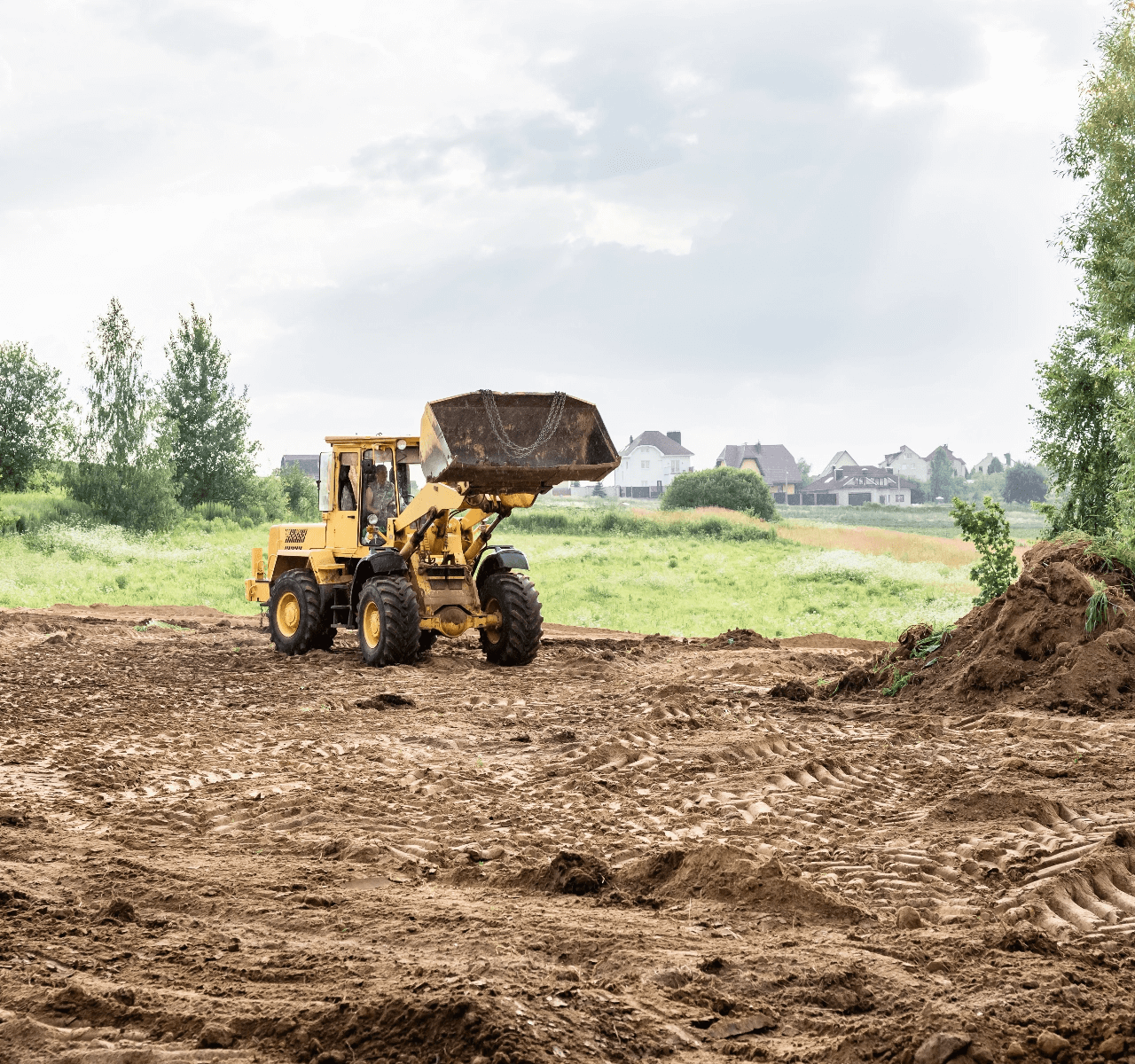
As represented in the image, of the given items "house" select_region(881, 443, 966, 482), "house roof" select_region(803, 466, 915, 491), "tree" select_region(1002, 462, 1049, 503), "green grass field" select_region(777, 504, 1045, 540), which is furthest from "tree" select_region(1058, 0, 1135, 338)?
"house" select_region(881, 443, 966, 482)

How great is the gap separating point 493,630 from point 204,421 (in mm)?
38248

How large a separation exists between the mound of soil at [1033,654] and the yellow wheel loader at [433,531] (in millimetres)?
4117

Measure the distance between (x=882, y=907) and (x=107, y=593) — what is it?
Answer: 25.8 m

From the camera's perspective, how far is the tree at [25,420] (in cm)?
4459

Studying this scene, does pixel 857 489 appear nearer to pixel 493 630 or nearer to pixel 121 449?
pixel 121 449

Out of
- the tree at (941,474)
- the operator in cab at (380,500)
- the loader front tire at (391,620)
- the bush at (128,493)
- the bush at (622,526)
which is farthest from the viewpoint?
the tree at (941,474)

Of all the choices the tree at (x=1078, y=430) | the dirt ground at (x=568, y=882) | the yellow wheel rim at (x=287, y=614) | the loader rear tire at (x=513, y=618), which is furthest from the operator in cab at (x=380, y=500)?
the tree at (x=1078, y=430)

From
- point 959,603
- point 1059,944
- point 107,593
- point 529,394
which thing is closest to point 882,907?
point 1059,944

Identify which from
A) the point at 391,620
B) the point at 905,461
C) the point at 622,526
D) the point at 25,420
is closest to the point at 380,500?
the point at 391,620

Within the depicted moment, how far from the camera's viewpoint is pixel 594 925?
477 cm

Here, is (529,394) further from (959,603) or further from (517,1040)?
(959,603)

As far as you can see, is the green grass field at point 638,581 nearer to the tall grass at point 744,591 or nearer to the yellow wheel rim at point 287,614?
the tall grass at point 744,591

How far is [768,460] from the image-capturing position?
108062 mm

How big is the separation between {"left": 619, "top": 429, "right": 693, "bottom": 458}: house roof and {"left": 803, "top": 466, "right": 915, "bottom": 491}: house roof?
517 inches
